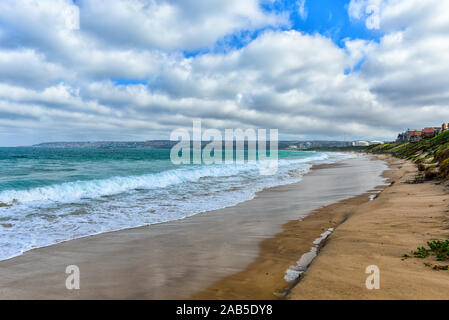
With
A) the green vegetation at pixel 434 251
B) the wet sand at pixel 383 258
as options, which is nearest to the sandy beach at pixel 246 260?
the wet sand at pixel 383 258

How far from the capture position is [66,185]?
16281mm

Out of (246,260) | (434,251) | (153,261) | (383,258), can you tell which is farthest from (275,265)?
(434,251)

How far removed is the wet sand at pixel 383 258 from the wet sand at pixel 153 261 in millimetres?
650

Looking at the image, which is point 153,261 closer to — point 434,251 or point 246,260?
point 246,260

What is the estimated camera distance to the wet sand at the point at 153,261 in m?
4.01

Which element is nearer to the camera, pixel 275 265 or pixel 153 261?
pixel 275 265

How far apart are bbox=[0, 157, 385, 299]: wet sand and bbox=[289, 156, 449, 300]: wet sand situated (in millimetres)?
650

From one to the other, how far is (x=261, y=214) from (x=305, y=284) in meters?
5.90

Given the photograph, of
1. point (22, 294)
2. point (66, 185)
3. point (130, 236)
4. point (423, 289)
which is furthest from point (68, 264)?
point (66, 185)

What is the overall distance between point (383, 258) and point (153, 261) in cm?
425

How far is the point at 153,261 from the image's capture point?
524 cm

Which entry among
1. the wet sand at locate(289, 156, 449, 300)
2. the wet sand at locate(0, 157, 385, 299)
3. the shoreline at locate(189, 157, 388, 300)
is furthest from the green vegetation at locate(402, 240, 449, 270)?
the wet sand at locate(0, 157, 385, 299)

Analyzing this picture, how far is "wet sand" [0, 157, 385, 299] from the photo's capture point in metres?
4.01
